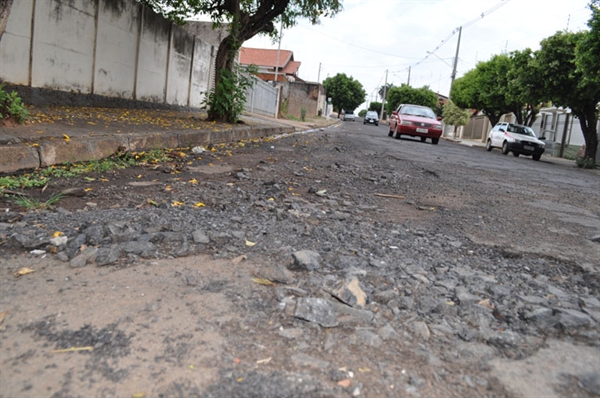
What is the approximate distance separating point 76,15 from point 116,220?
26.8 ft

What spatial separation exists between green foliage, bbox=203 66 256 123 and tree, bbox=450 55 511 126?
57.4 feet

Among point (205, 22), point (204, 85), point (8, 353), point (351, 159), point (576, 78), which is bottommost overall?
point (8, 353)

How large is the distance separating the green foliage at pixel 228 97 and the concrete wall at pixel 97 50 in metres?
2.20

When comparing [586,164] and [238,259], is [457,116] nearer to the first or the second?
[586,164]

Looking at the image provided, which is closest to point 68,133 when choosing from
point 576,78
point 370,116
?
point 576,78

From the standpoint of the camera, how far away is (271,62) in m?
54.2

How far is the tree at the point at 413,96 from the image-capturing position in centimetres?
7256

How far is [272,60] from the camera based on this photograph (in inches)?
2148

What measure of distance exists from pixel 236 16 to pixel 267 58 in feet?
148

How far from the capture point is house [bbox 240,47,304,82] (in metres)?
52.7

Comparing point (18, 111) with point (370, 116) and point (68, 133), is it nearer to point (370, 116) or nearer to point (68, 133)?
point (68, 133)

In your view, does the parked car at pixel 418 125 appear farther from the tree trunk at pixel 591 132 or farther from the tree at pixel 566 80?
the tree trunk at pixel 591 132

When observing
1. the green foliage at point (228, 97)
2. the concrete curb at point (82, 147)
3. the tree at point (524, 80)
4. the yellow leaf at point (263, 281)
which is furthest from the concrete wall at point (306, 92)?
the yellow leaf at point (263, 281)

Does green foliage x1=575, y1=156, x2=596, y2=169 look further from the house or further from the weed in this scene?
the house
